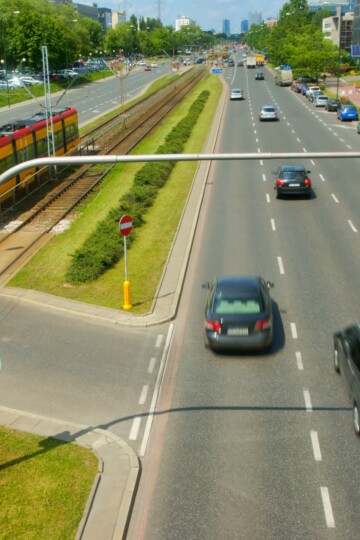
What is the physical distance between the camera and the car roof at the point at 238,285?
56.5 ft

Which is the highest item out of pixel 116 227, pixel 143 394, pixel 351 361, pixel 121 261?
pixel 351 361

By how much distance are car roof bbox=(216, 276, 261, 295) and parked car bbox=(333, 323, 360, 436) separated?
2.92 meters

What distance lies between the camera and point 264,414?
13805 millimetres

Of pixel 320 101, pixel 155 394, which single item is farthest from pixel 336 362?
pixel 320 101

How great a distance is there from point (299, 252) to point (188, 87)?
80.0m

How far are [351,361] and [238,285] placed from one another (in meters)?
4.61

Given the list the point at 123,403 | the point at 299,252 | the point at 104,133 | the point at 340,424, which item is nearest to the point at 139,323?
the point at 123,403

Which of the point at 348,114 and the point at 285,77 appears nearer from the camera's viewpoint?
the point at 348,114

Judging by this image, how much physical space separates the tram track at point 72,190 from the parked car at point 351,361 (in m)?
12.2

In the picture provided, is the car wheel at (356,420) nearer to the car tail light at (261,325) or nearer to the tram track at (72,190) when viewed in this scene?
the car tail light at (261,325)

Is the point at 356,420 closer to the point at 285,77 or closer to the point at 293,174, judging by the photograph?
Result: the point at 293,174

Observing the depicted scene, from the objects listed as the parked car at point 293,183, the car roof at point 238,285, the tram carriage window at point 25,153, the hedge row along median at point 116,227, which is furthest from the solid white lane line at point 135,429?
the tram carriage window at point 25,153

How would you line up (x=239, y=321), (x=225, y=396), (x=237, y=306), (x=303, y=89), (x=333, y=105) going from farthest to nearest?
(x=303, y=89), (x=333, y=105), (x=237, y=306), (x=239, y=321), (x=225, y=396)

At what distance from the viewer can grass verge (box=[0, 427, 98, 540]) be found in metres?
10.2
